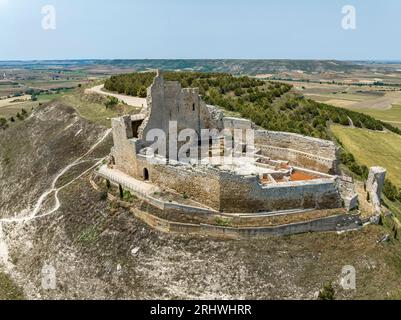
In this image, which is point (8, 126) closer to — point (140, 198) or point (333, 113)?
point (140, 198)

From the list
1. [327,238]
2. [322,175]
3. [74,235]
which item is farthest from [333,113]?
[74,235]

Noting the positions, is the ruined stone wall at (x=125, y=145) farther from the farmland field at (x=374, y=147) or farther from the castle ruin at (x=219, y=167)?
the farmland field at (x=374, y=147)

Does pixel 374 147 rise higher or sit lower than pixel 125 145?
lower

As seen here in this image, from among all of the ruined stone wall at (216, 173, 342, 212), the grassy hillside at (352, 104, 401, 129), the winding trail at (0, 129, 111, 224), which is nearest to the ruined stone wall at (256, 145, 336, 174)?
the ruined stone wall at (216, 173, 342, 212)

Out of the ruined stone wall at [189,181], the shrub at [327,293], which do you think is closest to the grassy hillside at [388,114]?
the ruined stone wall at [189,181]

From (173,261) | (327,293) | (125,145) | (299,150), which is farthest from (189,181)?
(327,293)

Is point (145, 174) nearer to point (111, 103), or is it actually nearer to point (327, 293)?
point (327, 293)
